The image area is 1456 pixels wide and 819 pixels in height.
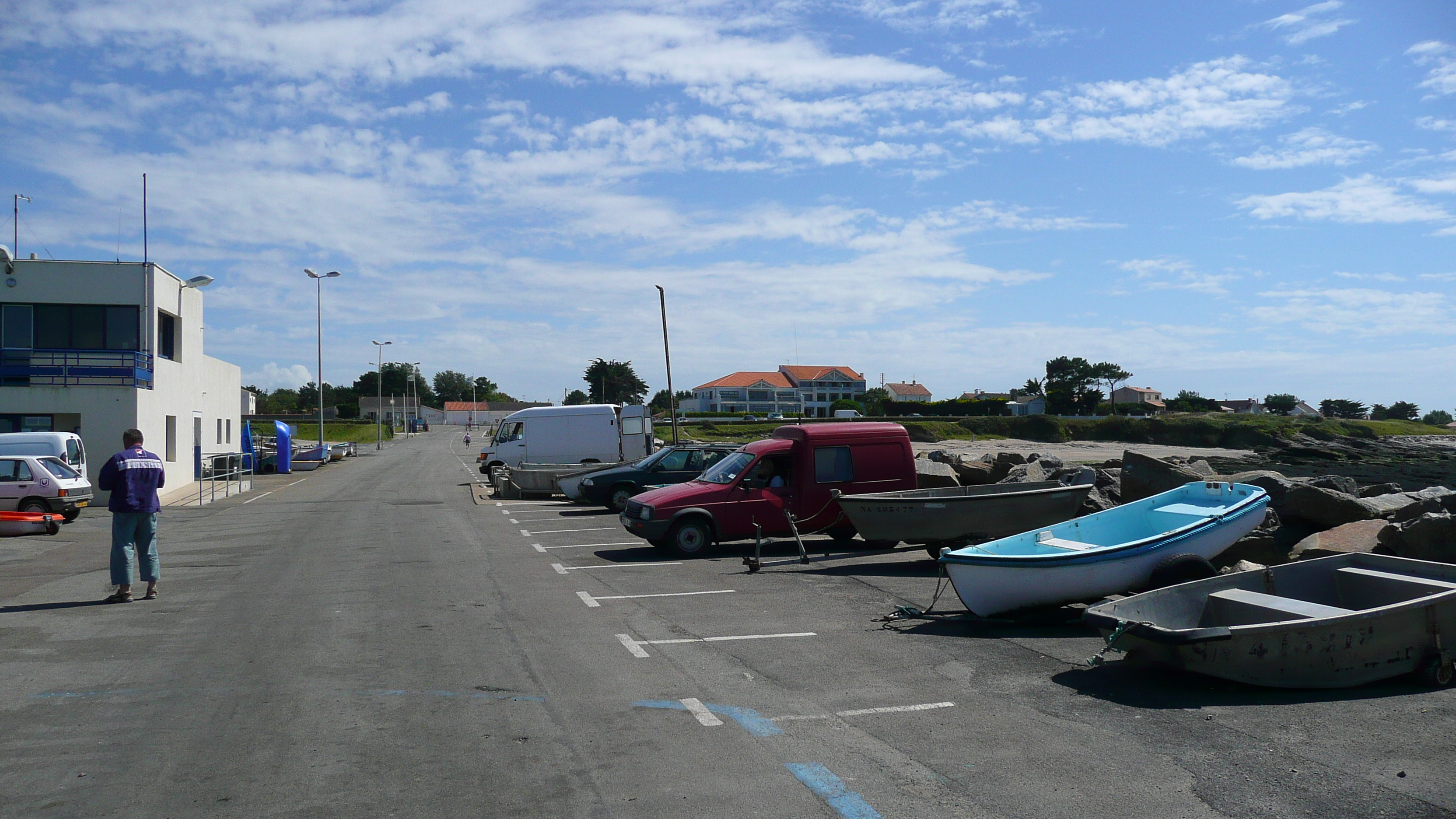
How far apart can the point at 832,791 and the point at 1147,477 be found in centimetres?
1247

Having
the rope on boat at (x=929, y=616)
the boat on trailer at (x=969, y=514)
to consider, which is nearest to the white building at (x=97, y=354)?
the boat on trailer at (x=969, y=514)

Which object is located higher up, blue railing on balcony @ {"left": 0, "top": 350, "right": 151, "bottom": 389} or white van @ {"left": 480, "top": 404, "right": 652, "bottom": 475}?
blue railing on balcony @ {"left": 0, "top": 350, "right": 151, "bottom": 389}

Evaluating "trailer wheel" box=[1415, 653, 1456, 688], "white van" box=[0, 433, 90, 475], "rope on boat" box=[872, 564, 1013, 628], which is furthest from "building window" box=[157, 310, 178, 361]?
"trailer wheel" box=[1415, 653, 1456, 688]

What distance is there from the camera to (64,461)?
21578 mm

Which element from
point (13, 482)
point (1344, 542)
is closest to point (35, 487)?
point (13, 482)

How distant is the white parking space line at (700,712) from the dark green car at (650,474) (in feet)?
42.6

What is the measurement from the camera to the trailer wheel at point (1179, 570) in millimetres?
8711

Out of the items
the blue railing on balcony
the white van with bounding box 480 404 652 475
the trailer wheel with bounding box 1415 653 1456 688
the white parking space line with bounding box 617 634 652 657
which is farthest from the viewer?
the white van with bounding box 480 404 652 475

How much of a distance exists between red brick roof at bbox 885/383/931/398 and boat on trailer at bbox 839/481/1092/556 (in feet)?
478

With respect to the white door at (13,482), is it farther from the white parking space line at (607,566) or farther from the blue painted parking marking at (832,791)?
the blue painted parking marking at (832,791)

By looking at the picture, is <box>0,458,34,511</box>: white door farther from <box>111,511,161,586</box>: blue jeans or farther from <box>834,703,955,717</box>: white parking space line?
<box>834,703,955,717</box>: white parking space line

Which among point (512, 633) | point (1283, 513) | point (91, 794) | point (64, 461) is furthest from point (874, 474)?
point (64, 461)

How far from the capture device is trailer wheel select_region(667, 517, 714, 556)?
13867 mm

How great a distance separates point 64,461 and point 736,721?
22.0 m
